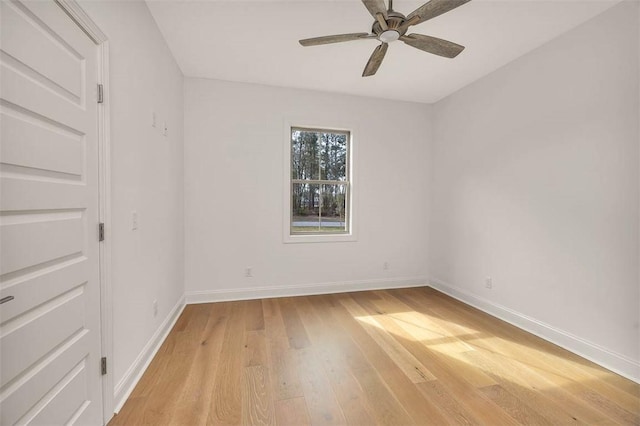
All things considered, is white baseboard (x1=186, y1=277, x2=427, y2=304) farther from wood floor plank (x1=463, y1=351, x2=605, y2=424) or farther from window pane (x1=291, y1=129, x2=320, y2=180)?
wood floor plank (x1=463, y1=351, x2=605, y2=424)

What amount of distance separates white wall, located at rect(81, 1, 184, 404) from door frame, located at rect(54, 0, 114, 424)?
6 cm

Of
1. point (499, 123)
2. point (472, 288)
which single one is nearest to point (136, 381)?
point (472, 288)

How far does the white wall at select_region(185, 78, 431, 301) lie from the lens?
3.19 m

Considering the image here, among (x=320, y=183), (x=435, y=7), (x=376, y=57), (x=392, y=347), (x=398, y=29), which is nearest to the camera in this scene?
(x=435, y=7)

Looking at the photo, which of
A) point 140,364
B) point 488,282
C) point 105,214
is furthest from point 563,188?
point 140,364

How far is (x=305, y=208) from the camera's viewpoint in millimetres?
3688

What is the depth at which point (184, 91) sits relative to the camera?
10.2ft

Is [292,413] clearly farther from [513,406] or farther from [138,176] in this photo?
[138,176]

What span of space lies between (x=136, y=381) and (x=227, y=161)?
90.5 inches

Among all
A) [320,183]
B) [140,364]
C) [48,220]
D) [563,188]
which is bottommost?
[140,364]

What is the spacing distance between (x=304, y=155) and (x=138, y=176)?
2.17 m

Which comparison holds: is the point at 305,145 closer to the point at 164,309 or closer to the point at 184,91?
the point at 184,91

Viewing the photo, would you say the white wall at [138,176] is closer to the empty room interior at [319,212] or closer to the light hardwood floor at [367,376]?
the empty room interior at [319,212]

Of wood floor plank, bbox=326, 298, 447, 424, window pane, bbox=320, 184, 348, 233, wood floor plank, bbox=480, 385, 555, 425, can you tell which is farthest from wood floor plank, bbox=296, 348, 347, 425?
window pane, bbox=320, 184, 348, 233
